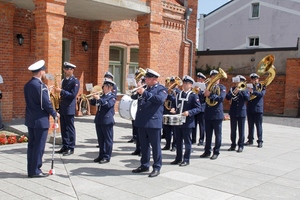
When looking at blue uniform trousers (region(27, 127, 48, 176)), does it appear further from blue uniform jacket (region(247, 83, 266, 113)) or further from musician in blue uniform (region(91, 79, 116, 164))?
blue uniform jacket (region(247, 83, 266, 113))

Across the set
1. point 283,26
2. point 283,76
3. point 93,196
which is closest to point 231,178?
point 93,196

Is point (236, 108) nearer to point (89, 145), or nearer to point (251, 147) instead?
point (251, 147)

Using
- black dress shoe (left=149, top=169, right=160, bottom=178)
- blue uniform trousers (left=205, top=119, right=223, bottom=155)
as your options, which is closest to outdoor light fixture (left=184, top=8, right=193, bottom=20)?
blue uniform trousers (left=205, top=119, right=223, bottom=155)

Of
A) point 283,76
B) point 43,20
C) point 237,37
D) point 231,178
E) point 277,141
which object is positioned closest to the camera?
point 231,178

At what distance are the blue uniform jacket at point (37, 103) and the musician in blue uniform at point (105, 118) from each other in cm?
128

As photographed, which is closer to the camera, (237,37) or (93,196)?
(93,196)

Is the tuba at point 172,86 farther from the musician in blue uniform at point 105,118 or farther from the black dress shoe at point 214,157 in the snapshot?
the musician in blue uniform at point 105,118

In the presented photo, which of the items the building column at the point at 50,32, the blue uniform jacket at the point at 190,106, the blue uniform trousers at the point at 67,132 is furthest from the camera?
the building column at the point at 50,32

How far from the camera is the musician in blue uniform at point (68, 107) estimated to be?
810 cm

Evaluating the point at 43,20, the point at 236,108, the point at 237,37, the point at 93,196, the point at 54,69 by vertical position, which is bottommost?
the point at 93,196

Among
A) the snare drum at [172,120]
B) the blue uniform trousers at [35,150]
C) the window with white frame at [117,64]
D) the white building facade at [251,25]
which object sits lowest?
the blue uniform trousers at [35,150]

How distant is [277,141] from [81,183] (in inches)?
296

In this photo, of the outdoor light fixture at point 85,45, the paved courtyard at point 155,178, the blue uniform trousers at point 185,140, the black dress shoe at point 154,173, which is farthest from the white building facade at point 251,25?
the black dress shoe at point 154,173

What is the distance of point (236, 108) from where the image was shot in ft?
30.7
